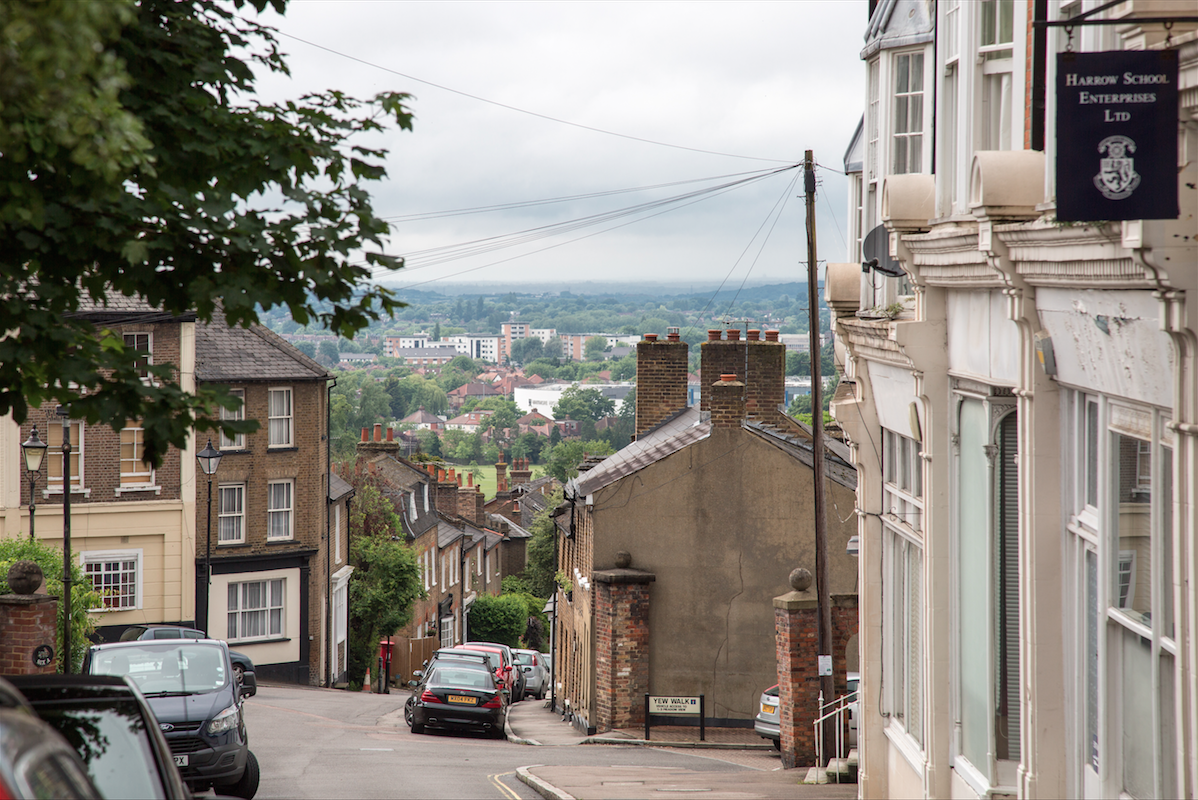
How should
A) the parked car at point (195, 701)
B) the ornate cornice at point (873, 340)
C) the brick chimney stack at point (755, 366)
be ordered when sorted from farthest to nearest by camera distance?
the brick chimney stack at point (755, 366) < the parked car at point (195, 701) < the ornate cornice at point (873, 340)

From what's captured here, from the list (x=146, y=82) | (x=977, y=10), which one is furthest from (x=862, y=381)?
(x=146, y=82)

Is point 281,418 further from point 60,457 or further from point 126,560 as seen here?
point 60,457

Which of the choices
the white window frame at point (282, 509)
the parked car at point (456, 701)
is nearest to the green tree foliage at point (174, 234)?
the parked car at point (456, 701)

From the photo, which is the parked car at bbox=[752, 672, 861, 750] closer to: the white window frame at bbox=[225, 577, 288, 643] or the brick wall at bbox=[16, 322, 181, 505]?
the brick wall at bbox=[16, 322, 181, 505]

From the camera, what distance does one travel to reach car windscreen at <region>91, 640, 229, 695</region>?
13.4 m

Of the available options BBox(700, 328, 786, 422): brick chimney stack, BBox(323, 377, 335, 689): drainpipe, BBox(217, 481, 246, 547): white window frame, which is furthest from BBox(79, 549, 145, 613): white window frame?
BBox(700, 328, 786, 422): brick chimney stack

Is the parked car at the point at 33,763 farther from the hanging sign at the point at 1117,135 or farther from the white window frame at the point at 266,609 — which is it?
the white window frame at the point at 266,609

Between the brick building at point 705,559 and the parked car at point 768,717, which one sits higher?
the brick building at point 705,559

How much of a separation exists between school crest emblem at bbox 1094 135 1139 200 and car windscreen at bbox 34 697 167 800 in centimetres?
595

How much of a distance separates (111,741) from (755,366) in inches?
1017

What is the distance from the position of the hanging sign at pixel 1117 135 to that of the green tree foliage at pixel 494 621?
2301 inches

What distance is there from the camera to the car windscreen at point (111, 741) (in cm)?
680

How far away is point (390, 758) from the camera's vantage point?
1856cm

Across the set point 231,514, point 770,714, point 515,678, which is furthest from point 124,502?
point 770,714
